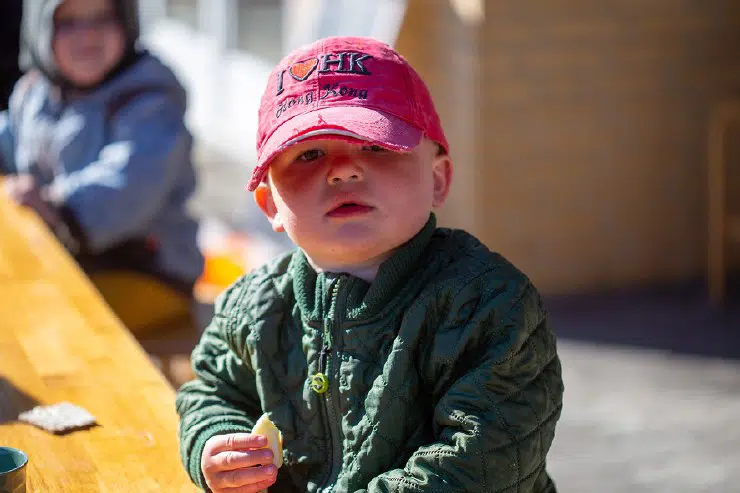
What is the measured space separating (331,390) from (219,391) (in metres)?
0.23

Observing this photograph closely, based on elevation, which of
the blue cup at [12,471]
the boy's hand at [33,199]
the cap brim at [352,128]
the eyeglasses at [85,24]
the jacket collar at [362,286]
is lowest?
the boy's hand at [33,199]

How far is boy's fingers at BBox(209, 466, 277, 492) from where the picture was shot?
1.53m

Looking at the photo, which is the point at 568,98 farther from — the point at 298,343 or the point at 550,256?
the point at 298,343

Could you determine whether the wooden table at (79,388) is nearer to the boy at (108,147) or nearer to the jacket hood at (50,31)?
the boy at (108,147)

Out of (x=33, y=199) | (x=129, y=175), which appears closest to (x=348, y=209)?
(x=129, y=175)

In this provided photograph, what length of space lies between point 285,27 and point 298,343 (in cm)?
655

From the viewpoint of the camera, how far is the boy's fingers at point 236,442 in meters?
1.53

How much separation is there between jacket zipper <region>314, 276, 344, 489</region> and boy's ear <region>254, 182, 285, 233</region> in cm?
17

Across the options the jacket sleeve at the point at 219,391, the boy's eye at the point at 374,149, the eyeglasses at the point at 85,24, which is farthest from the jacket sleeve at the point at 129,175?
the boy's eye at the point at 374,149

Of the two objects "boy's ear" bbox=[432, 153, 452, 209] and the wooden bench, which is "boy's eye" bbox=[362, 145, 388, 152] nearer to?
"boy's ear" bbox=[432, 153, 452, 209]

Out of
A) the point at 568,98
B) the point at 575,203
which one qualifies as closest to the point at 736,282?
the point at 575,203

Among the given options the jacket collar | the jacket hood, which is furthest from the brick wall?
the jacket collar

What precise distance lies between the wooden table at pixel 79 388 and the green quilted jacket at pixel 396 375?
104 mm

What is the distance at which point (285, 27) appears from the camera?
7.98 meters
